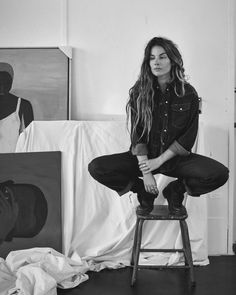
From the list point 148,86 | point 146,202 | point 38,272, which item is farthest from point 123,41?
point 38,272

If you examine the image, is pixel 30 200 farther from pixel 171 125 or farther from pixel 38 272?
pixel 171 125

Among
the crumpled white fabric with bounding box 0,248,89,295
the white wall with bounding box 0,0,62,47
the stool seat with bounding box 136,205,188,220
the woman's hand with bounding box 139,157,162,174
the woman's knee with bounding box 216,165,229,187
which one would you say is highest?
the white wall with bounding box 0,0,62,47

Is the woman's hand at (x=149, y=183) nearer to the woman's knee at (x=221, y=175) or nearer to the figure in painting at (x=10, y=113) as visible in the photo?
the woman's knee at (x=221, y=175)

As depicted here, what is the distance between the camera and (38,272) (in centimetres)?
176

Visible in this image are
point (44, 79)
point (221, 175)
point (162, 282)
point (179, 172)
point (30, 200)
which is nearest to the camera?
point (221, 175)

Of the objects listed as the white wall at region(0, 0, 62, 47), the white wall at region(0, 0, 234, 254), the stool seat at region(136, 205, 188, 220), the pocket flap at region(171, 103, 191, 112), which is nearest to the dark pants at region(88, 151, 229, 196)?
the stool seat at region(136, 205, 188, 220)

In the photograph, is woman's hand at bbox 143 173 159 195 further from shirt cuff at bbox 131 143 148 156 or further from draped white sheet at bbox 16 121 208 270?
draped white sheet at bbox 16 121 208 270

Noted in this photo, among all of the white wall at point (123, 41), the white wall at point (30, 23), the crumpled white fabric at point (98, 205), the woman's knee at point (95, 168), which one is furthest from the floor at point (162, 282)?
the white wall at point (30, 23)

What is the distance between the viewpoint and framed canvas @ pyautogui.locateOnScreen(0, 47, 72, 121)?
2.41m

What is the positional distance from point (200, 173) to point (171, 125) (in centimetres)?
32

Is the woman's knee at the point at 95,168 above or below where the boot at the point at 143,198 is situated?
above

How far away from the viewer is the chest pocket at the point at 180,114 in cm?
179

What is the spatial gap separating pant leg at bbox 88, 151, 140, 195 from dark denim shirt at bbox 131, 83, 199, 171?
80mm

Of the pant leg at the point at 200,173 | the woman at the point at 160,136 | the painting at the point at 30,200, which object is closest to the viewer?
the pant leg at the point at 200,173
